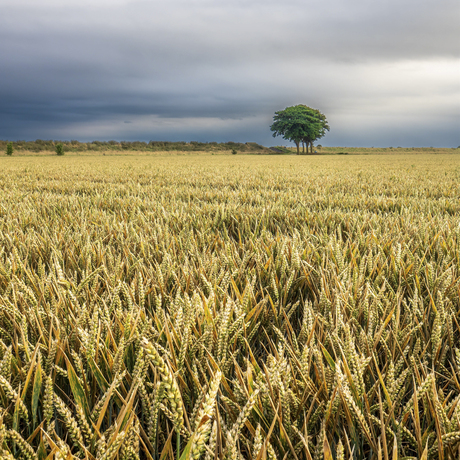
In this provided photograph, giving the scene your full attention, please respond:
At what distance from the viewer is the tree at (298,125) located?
56.9m

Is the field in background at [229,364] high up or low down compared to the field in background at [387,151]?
down

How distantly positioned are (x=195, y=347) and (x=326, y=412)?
0.34 meters

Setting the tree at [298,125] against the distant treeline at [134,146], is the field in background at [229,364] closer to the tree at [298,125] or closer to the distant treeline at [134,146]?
the distant treeline at [134,146]

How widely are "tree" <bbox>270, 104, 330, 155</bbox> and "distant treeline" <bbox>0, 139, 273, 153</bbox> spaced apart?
6432 millimetres

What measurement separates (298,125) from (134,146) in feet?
96.0

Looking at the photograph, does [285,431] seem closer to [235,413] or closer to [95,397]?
[235,413]

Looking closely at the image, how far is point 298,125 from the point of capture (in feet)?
188

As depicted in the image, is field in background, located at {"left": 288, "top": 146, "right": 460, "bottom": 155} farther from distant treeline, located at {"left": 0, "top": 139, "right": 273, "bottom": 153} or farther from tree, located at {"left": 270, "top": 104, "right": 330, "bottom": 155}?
distant treeline, located at {"left": 0, "top": 139, "right": 273, "bottom": 153}

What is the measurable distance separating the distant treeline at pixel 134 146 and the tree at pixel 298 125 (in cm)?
643

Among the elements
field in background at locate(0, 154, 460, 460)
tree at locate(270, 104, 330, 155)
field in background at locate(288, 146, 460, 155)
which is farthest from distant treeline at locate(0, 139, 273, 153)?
field in background at locate(0, 154, 460, 460)

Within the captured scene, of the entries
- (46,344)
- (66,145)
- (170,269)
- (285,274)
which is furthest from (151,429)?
(66,145)

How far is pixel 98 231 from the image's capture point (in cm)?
225

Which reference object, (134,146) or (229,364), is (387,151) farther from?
(229,364)

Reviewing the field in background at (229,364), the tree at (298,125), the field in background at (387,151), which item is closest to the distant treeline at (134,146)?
the tree at (298,125)
